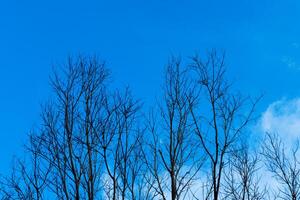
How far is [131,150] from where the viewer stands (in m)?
6.65

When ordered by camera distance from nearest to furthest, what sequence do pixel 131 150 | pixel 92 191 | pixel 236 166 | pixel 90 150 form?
pixel 92 191 → pixel 90 150 → pixel 131 150 → pixel 236 166

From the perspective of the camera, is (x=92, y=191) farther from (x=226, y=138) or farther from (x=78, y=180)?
(x=226, y=138)

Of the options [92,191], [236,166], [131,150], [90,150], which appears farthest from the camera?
[236,166]

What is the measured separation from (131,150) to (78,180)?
111 cm

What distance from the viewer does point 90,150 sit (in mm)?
6242

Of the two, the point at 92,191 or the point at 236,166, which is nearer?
the point at 92,191

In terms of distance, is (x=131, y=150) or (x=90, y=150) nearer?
(x=90, y=150)

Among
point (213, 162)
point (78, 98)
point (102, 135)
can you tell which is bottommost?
point (213, 162)

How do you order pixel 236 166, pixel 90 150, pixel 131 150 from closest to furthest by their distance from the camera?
pixel 90 150 → pixel 131 150 → pixel 236 166

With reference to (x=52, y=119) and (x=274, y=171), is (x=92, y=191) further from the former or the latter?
(x=274, y=171)

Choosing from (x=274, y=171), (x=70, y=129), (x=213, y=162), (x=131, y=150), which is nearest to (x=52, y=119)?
(x=70, y=129)

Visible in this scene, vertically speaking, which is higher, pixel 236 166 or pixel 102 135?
pixel 236 166

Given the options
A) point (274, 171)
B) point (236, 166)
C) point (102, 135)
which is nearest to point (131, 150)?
point (102, 135)

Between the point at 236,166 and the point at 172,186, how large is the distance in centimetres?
420
